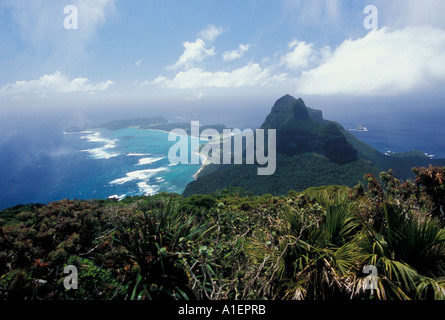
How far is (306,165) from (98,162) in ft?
261

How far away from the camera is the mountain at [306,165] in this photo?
4828 cm

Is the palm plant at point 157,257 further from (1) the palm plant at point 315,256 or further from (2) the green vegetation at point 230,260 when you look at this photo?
(1) the palm plant at point 315,256

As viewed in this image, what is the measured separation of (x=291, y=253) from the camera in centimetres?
313

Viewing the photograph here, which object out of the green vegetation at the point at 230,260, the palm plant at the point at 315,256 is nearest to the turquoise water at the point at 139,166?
the green vegetation at the point at 230,260

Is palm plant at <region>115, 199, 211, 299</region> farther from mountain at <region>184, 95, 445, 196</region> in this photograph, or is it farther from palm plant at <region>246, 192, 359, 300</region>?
mountain at <region>184, 95, 445, 196</region>

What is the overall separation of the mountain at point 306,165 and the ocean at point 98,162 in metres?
17.6

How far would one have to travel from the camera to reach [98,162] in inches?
3551

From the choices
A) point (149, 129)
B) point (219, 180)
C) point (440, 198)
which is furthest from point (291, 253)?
point (149, 129)

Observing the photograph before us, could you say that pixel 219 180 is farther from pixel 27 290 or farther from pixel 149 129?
pixel 149 129

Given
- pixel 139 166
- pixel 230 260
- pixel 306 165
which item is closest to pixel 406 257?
pixel 230 260

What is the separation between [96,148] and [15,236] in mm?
128742

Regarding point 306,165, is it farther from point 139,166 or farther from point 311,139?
point 139,166

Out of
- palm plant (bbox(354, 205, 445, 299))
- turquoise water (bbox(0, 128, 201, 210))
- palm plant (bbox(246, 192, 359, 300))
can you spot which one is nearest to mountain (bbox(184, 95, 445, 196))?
turquoise water (bbox(0, 128, 201, 210))

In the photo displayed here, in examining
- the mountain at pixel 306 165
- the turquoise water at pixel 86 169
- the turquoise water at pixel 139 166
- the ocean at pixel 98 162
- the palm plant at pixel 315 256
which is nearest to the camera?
the palm plant at pixel 315 256
